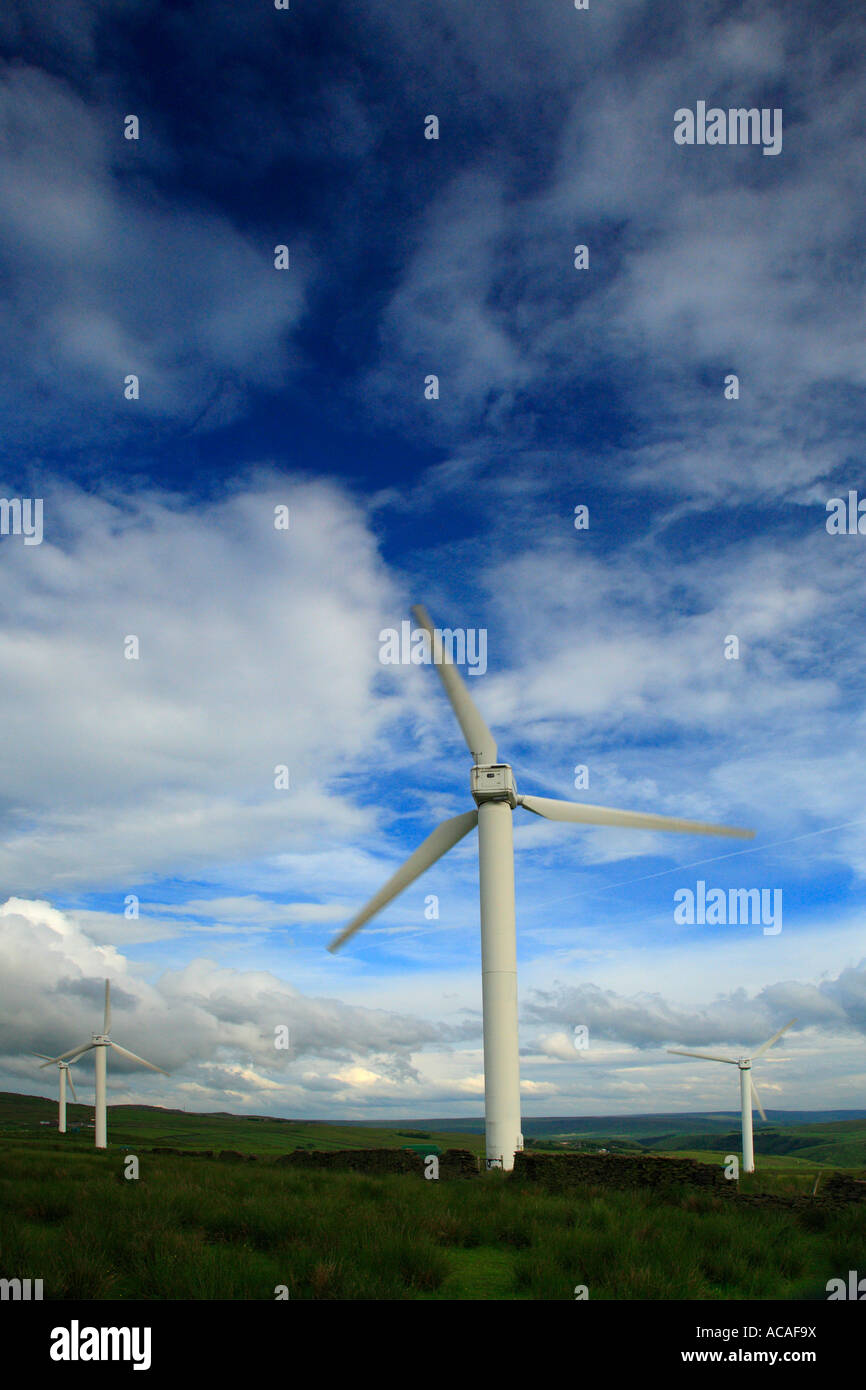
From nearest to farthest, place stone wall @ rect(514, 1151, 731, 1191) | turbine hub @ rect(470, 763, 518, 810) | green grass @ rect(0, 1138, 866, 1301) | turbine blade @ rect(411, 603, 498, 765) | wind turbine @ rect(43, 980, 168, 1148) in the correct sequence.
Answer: green grass @ rect(0, 1138, 866, 1301), stone wall @ rect(514, 1151, 731, 1191), turbine hub @ rect(470, 763, 518, 810), turbine blade @ rect(411, 603, 498, 765), wind turbine @ rect(43, 980, 168, 1148)

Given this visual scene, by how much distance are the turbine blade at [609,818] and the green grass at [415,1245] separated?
12614mm

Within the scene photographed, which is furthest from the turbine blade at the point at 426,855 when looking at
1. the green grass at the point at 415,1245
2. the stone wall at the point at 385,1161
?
the green grass at the point at 415,1245

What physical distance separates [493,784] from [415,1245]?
1700 cm

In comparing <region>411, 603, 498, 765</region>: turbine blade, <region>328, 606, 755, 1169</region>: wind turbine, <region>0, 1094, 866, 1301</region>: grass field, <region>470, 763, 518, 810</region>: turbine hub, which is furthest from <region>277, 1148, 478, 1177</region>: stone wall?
<region>411, 603, 498, 765</region>: turbine blade

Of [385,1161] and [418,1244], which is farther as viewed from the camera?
[385,1161]

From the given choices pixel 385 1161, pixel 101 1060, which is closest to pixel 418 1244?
pixel 385 1161

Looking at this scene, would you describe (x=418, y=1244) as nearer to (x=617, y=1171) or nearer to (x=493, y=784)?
(x=617, y=1171)

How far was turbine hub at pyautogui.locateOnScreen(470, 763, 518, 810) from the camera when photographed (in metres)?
28.4

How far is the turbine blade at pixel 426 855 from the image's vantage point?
29.6m

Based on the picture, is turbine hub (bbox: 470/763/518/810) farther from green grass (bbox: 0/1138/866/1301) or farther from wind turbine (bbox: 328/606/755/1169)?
green grass (bbox: 0/1138/866/1301)

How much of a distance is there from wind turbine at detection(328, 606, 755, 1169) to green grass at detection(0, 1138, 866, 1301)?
21.7ft

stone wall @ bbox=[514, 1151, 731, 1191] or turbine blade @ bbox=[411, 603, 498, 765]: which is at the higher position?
turbine blade @ bbox=[411, 603, 498, 765]

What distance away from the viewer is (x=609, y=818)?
30.5m
